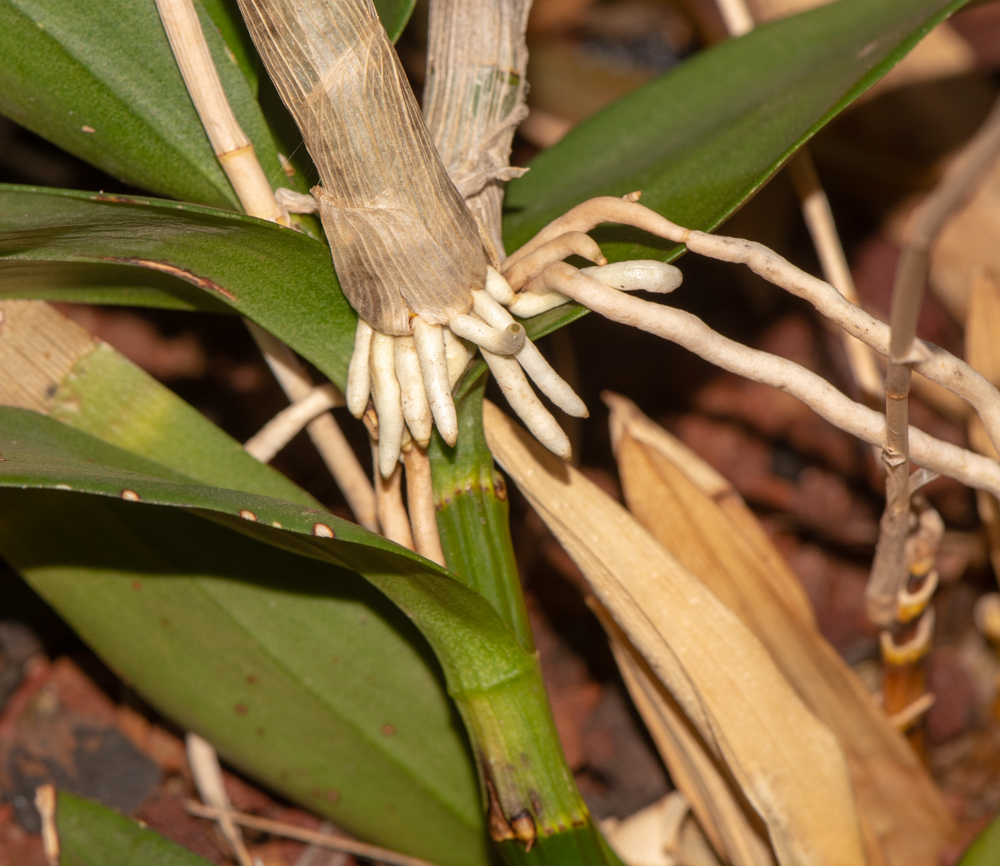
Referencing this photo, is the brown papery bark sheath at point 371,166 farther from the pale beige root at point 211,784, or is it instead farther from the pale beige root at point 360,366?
the pale beige root at point 211,784

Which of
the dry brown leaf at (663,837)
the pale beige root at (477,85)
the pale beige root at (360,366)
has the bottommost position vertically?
the dry brown leaf at (663,837)

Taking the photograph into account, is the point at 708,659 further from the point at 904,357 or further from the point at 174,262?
the point at 174,262

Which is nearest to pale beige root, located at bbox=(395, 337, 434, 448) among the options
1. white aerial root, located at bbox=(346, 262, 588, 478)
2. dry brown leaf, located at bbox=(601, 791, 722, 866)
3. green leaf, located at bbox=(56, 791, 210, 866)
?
white aerial root, located at bbox=(346, 262, 588, 478)

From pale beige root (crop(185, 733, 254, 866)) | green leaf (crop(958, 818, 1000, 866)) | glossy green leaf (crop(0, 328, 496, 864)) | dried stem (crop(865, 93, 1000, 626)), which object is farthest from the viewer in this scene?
pale beige root (crop(185, 733, 254, 866))

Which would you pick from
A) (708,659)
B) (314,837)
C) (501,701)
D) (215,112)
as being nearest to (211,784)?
(314,837)

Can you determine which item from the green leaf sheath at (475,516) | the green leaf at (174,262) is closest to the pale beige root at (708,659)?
the green leaf sheath at (475,516)

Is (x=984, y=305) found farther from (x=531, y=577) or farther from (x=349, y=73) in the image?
(x=349, y=73)

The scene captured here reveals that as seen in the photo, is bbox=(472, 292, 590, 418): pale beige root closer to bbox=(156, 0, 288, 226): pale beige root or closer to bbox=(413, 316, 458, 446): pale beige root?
bbox=(413, 316, 458, 446): pale beige root
